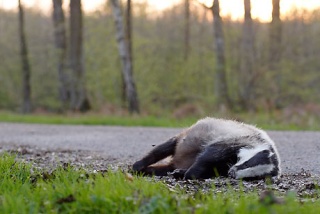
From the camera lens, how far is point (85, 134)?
13.3 meters

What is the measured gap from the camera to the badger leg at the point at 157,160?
666 centimetres

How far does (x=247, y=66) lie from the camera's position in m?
22.9

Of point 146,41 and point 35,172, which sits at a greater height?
point 146,41

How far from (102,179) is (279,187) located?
1.87 metres

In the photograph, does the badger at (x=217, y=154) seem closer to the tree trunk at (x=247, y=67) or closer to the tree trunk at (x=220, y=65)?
the tree trunk at (x=220, y=65)

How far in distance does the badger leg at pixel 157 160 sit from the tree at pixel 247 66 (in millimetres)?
14857

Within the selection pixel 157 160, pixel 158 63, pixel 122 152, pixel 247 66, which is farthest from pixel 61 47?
pixel 157 160

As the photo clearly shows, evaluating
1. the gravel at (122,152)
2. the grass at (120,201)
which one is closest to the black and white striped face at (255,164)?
the gravel at (122,152)

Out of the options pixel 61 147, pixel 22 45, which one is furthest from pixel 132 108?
pixel 61 147

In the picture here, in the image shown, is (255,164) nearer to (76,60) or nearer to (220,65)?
(220,65)

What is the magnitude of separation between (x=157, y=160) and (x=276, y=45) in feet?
56.9

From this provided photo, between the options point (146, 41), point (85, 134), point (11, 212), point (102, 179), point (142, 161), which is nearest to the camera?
point (11, 212)

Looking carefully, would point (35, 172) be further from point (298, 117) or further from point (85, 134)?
point (298, 117)

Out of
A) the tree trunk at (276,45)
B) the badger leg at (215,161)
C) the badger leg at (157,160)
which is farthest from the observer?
the tree trunk at (276,45)
